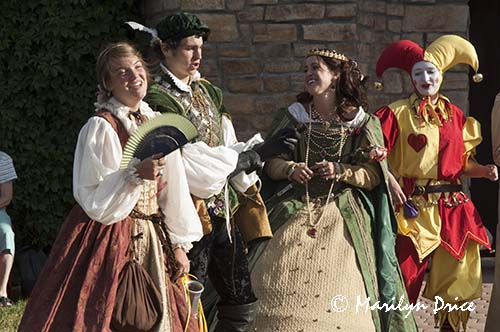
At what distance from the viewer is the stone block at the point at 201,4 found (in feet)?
25.6

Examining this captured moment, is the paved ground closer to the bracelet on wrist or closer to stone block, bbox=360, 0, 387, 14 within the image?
the bracelet on wrist

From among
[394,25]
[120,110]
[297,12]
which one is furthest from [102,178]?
[394,25]

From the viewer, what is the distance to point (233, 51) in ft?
25.8

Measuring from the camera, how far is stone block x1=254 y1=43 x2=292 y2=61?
784 centimetres

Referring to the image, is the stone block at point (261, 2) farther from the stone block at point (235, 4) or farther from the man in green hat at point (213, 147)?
the man in green hat at point (213, 147)

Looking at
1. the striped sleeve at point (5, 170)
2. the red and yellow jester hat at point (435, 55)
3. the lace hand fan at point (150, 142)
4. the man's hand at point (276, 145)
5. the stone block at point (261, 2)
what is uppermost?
the stone block at point (261, 2)

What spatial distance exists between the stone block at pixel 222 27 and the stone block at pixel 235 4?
0.06 meters

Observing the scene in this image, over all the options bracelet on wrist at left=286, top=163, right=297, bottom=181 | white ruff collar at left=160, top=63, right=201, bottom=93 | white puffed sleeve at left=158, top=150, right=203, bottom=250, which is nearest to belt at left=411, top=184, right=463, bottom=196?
bracelet on wrist at left=286, top=163, right=297, bottom=181

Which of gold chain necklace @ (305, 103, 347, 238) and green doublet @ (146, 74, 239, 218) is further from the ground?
green doublet @ (146, 74, 239, 218)

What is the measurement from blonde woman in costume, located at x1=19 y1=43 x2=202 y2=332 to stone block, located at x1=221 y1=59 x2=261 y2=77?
11.9 ft

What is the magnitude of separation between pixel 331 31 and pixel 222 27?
30.6 inches

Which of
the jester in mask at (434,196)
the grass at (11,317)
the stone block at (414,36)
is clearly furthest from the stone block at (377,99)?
the grass at (11,317)

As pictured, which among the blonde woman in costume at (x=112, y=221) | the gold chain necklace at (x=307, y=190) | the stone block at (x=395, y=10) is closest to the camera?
the blonde woman in costume at (x=112, y=221)

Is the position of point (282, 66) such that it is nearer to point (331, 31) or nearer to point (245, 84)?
point (245, 84)
